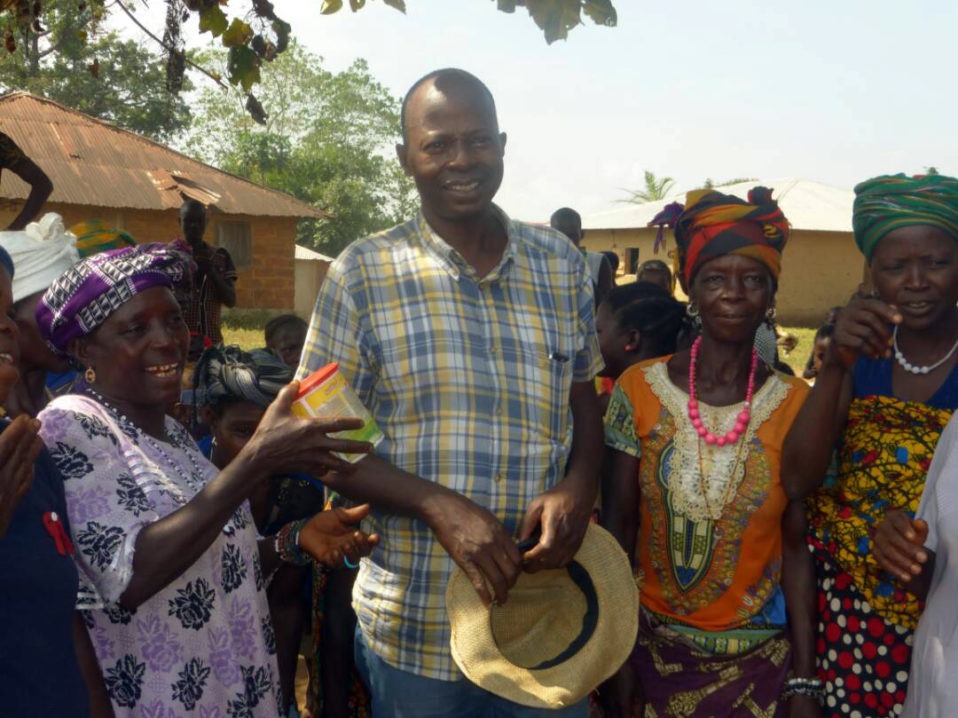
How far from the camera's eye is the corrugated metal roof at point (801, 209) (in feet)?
70.8

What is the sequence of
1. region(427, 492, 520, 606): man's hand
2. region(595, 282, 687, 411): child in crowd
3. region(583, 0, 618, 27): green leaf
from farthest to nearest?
region(595, 282, 687, 411): child in crowd < region(583, 0, 618, 27): green leaf < region(427, 492, 520, 606): man's hand

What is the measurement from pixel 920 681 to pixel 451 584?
3.87 ft

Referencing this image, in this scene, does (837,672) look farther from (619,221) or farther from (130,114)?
(130,114)

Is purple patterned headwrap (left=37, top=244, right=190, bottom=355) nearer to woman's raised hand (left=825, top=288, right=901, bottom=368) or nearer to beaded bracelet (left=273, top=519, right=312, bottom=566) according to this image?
beaded bracelet (left=273, top=519, right=312, bottom=566)

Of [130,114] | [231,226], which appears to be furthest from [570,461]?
[130,114]

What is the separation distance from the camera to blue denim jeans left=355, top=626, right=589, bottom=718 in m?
2.16

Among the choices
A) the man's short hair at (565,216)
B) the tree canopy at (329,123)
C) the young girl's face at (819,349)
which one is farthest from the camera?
the tree canopy at (329,123)

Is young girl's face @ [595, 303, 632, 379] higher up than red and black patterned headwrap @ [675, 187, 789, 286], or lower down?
lower down

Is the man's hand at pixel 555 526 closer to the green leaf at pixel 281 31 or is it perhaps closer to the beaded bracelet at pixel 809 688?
the beaded bracelet at pixel 809 688

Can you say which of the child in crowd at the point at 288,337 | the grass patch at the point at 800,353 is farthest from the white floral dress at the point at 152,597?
the grass patch at the point at 800,353

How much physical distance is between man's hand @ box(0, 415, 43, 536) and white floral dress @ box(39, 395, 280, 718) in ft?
0.88

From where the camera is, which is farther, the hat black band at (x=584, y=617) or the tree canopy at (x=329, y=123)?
the tree canopy at (x=329, y=123)

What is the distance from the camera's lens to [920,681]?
2211mm

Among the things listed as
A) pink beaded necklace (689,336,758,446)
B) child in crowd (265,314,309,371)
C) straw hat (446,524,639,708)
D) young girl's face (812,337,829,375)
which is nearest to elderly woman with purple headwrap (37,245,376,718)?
straw hat (446,524,639,708)
